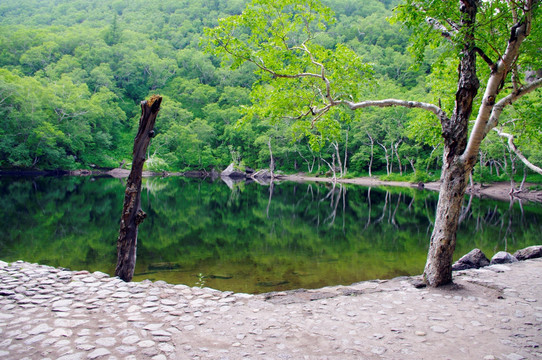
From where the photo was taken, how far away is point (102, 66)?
9188 cm

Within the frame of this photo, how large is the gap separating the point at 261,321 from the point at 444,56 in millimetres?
6504

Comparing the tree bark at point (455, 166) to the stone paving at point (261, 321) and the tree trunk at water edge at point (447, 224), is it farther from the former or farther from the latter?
the stone paving at point (261, 321)

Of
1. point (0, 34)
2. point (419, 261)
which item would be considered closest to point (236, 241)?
point (419, 261)

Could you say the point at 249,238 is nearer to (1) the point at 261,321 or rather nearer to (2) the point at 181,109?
(1) the point at 261,321

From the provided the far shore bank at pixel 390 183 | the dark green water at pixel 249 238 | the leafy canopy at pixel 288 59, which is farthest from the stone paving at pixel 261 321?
the far shore bank at pixel 390 183

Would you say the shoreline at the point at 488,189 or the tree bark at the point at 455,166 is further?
the shoreline at the point at 488,189

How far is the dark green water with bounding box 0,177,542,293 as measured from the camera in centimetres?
1075

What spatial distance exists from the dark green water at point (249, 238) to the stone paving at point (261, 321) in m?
3.02

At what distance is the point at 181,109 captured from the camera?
80875 mm

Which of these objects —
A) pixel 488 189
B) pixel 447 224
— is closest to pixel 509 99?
pixel 447 224

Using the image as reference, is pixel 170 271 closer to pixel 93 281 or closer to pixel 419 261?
pixel 93 281

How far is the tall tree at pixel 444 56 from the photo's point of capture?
6.25 metres

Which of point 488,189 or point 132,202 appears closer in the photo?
point 132,202

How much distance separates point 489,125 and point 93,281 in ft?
29.9
